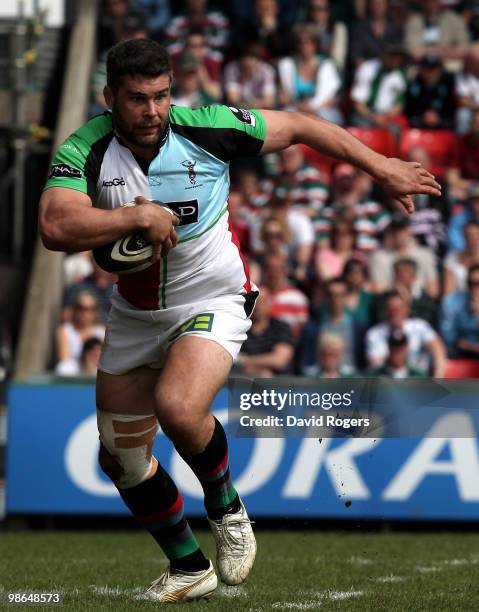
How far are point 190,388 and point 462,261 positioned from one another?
23.7 ft

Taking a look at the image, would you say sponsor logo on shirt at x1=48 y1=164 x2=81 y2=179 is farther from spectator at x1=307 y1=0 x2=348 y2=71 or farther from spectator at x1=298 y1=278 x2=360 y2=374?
spectator at x1=307 y1=0 x2=348 y2=71

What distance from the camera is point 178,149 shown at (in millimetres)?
5555

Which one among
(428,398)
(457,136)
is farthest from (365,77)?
(428,398)

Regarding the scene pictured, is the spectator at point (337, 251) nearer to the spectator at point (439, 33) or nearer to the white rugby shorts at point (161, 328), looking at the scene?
the spectator at point (439, 33)

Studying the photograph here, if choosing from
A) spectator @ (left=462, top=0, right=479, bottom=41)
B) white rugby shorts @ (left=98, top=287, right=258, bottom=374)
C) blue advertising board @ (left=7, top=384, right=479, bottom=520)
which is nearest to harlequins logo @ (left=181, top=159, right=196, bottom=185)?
white rugby shorts @ (left=98, top=287, right=258, bottom=374)

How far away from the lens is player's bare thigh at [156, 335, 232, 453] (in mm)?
5379

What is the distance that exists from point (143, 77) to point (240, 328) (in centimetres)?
118

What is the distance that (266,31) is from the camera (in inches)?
585

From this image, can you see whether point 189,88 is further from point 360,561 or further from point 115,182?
point 115,182

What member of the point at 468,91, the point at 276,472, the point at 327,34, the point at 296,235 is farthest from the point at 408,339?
the point at 327,34

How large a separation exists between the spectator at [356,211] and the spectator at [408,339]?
133 cm

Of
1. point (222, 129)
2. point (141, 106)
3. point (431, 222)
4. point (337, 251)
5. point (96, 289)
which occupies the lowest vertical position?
point (96, 289)

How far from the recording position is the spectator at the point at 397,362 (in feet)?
34.5

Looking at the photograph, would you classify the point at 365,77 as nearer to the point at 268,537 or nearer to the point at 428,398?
the point at 268,537
